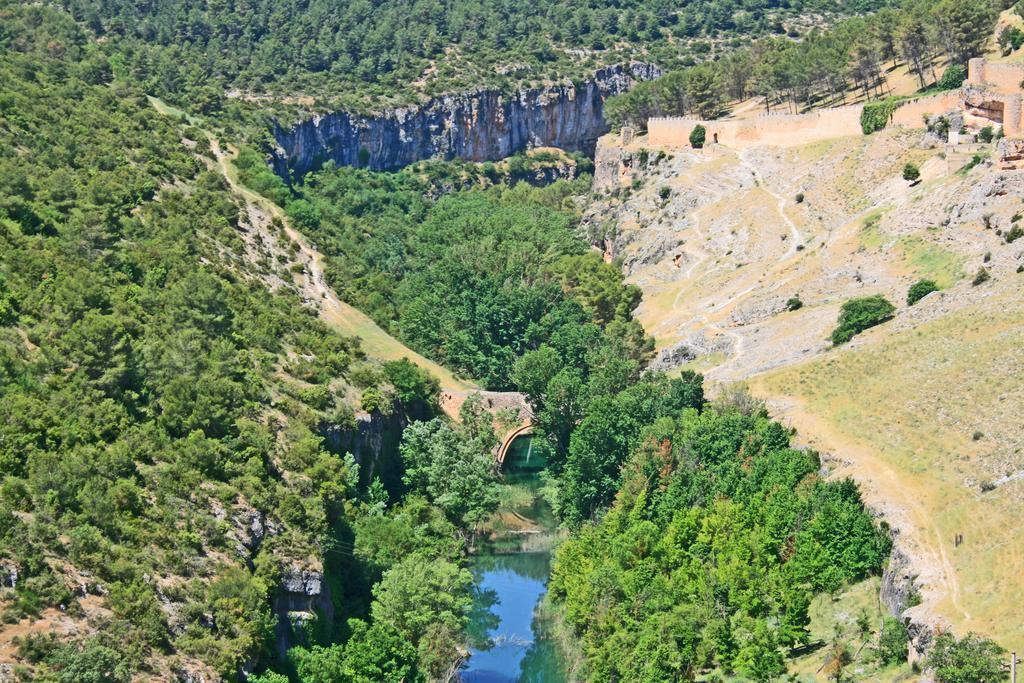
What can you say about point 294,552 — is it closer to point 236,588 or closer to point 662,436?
point 236,588

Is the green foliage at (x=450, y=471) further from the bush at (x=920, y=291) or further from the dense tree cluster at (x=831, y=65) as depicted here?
the dense tree cluster at (x=831, y=65)

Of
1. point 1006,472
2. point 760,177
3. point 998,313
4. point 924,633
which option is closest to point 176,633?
point 924,633

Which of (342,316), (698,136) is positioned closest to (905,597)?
(342,316)

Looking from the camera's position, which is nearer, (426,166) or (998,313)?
(998,313)

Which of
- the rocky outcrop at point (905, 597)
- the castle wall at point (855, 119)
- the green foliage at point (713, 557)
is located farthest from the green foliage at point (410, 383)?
the castle wall at point (855, 119)

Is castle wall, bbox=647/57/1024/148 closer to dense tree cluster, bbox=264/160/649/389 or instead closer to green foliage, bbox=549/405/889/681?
dense tree cluster, bbox=264/160/649/389

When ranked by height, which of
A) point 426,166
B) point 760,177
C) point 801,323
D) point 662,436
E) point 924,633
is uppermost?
point 426,166
